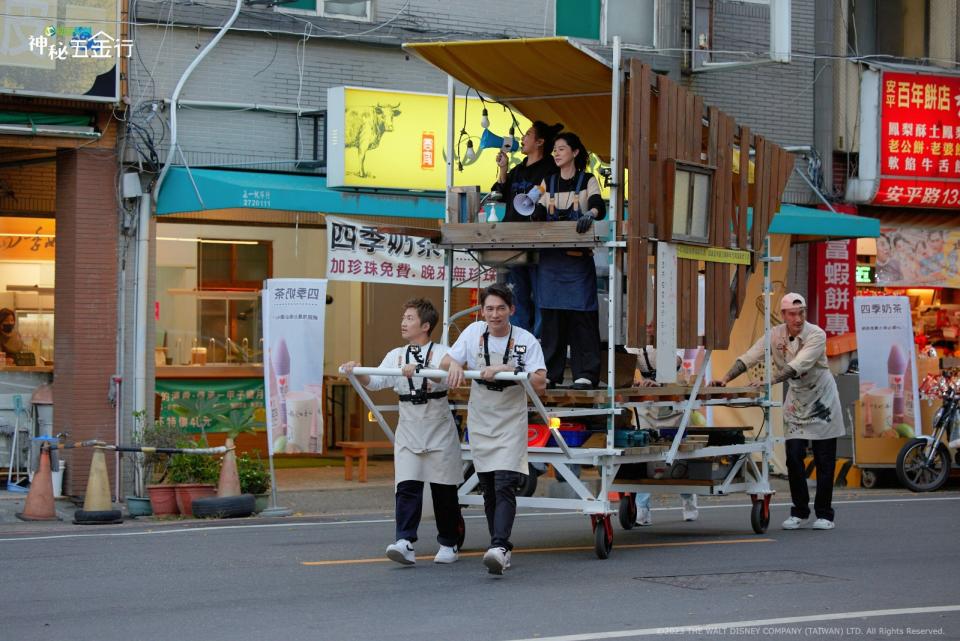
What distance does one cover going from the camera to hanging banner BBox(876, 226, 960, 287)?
858 inches

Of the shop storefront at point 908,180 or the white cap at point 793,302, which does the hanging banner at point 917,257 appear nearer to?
the shop storefront at point 908,180

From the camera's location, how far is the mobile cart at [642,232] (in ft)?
34.8

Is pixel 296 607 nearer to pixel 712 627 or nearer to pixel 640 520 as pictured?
pixel 712 627

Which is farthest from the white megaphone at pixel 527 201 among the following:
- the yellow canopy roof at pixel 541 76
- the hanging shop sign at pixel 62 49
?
the hanging shop sign at pixel 62 49

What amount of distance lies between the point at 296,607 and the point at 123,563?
2366 mm

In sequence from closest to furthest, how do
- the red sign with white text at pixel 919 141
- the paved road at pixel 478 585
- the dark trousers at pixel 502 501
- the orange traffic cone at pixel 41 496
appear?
the paved road at pixel 478 585, the dark trousers at pixel 502 501, the orange traffic cone at pixel 41 496, the red sign with white text at pixel 919 141

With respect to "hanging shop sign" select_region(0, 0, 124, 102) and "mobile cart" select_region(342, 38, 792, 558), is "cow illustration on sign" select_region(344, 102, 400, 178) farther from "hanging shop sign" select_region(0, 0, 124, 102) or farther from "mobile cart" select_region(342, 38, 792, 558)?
"mobile cart" select_region(342, 38, 792, 558)

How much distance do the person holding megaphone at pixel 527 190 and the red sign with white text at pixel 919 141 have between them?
11.0 m

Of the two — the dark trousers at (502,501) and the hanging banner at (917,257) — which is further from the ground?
the hanging banner at (917,257)

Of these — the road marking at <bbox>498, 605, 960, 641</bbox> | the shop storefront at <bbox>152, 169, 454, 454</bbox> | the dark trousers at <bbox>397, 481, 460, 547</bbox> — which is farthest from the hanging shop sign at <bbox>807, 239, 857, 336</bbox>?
the road marking at <bbox>498, 605, 960, 641</bbox>

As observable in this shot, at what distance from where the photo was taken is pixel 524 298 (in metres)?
11.8

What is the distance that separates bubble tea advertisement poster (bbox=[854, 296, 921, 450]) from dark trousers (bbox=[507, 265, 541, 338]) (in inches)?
297

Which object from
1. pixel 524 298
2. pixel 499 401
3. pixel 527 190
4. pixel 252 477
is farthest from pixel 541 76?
pixel 252 477

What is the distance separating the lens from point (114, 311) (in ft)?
53.2
